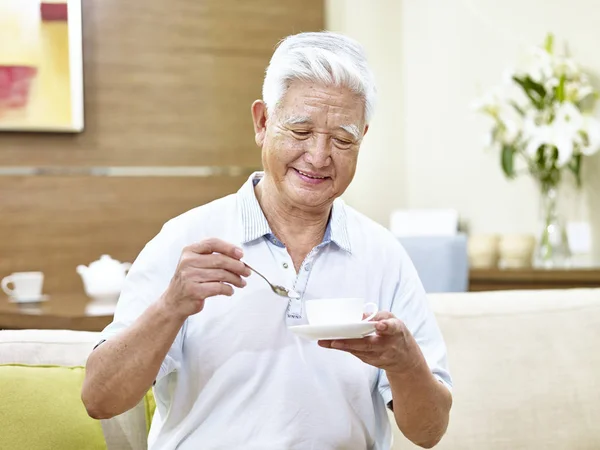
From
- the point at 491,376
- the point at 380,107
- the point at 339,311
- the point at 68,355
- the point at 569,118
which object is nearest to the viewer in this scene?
the point at 339,311

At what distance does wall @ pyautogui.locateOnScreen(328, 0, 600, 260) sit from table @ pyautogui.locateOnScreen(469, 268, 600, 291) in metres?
0.38

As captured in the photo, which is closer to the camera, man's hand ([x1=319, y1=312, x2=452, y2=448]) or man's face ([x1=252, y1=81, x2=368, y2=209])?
man's hand ([x1=319, y1=312, x2=452, y2=448])

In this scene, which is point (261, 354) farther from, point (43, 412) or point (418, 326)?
point (43, 412)

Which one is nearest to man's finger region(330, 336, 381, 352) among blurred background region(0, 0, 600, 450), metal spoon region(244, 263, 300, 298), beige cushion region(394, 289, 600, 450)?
metal spoon region(244, 263, 300, 298)

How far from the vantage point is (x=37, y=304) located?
334 centimetres

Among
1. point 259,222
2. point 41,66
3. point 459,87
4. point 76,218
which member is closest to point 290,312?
point 259,222

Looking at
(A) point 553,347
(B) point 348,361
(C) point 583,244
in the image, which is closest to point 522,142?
(C) point 583,244

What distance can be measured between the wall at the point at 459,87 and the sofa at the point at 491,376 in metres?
1.69

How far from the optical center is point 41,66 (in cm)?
403

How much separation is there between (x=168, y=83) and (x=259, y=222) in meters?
2.69

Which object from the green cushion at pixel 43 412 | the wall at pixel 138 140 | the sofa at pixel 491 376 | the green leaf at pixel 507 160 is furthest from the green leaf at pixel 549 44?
the green cushion at pixel 43 412

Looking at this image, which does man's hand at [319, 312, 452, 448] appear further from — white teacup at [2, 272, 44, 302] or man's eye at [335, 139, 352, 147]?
white teacup at [2, 272, 44, 302]

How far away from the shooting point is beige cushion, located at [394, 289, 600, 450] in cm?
203

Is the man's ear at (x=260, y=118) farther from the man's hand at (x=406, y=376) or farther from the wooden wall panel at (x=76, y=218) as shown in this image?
the wooden wall panel at (x=76, y=218)
